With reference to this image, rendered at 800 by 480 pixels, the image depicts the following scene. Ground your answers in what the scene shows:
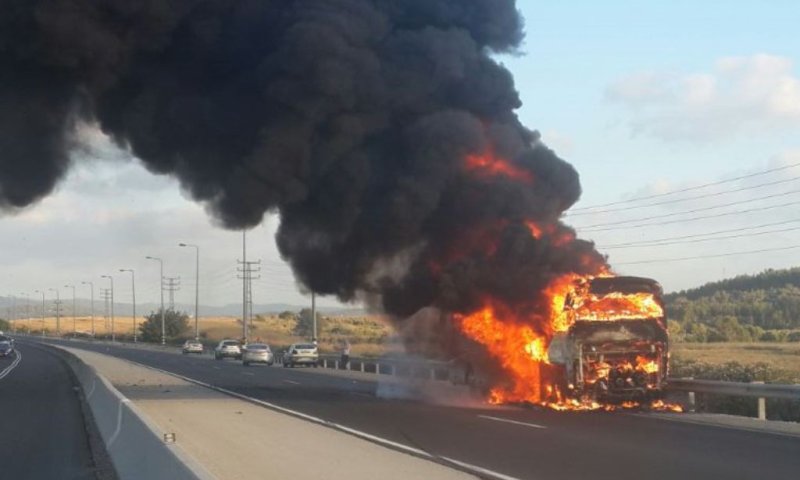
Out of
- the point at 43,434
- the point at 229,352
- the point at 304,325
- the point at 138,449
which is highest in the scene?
the point at 138,449

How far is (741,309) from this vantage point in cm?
10938

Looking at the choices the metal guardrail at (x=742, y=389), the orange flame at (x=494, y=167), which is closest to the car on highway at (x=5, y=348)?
the orange flame at (x=494, y=167)

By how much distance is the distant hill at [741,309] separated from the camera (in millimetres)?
79188

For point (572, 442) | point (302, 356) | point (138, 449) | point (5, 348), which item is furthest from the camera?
point (5, 348)

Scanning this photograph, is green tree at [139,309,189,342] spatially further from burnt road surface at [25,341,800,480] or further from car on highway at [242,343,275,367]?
burnt road surface at [25,341,800,480]

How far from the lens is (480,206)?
2641 centimetres

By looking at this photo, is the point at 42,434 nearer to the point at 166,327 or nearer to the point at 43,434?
the point at 43,434

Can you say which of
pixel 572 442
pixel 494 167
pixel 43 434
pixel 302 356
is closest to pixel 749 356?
pixel 302 356

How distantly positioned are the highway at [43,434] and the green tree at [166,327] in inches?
3597

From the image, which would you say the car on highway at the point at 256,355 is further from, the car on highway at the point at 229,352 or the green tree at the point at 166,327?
the green tree at the point at 166,327

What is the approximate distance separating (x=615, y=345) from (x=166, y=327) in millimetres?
111156

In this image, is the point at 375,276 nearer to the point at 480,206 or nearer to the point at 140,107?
the point at 480,206

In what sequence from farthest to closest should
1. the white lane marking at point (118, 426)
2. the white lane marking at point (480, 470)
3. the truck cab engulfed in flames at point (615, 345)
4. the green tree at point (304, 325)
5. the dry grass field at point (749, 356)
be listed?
1. the green tree at point (304, 325)
2. the dry grass field at point (749, 356)
3. the truck cab engulfed in flames at point (615, 345)
4. the white lane marking at point (118, 426)
5. the white lane marking at point (480, 470)

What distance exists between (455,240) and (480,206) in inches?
55.8
